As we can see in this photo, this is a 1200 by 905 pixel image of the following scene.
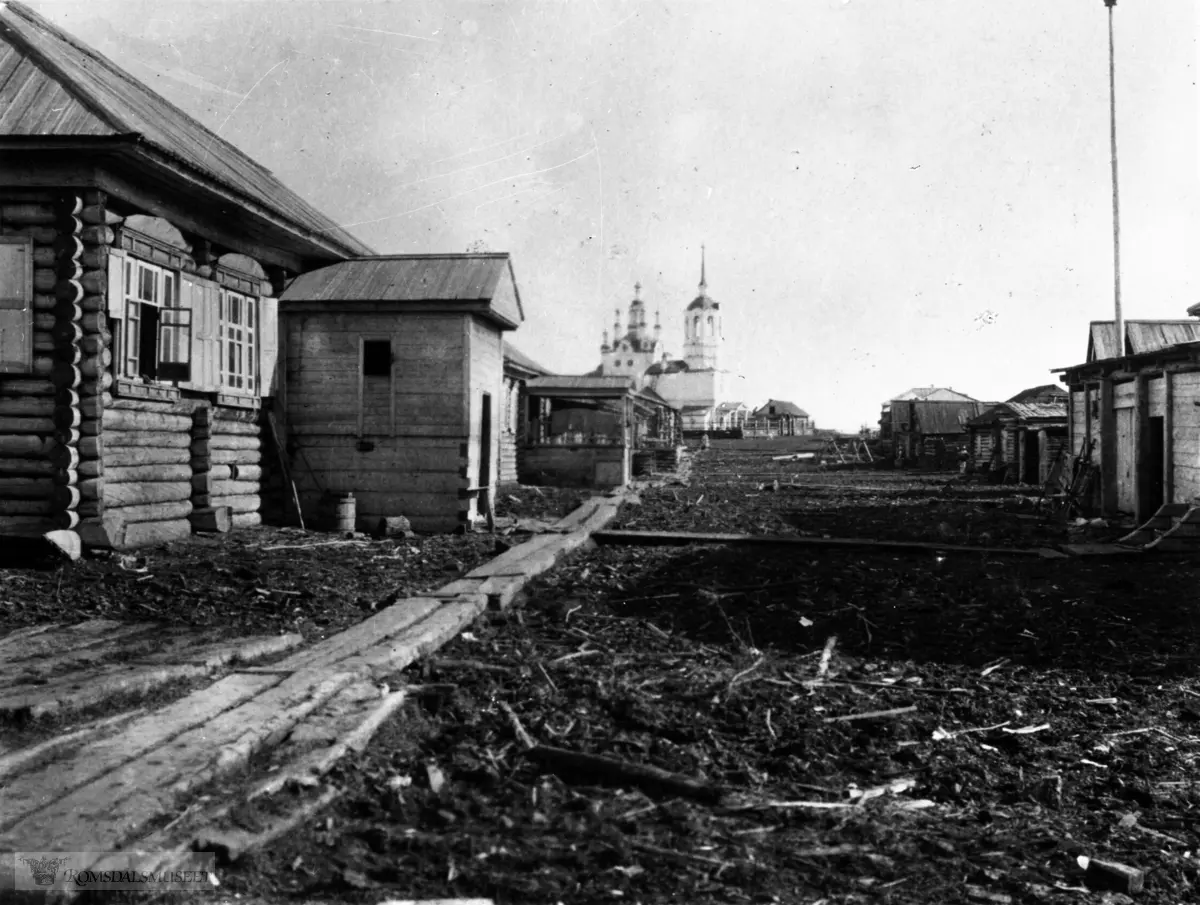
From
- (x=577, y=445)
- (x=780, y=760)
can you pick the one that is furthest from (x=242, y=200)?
(x=577, y=445)

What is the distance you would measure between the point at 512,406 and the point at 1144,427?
57.4 feet

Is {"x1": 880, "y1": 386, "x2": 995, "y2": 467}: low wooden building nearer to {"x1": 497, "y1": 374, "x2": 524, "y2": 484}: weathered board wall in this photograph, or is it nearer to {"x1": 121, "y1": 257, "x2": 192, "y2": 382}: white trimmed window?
{"x1": 497, "y1": 374, "x2": 524, "y2": 484}: weathered board wall

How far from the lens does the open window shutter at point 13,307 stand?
9758 millimetres

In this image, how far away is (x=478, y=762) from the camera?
4.22 metres

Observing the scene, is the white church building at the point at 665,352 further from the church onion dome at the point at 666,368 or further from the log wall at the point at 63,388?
the log wall at the point at 63,388

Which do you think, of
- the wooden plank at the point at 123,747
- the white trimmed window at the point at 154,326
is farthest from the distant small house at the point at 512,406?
the wooden plank at the point at 123,747

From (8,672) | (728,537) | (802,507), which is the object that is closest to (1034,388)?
(802,507)

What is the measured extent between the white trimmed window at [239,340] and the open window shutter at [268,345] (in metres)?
0.10

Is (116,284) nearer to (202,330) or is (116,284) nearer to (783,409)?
(202,330)

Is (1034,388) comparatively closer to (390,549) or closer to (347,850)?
(390,549)

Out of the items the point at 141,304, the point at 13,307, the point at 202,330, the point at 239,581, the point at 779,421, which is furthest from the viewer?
the point at 779,421

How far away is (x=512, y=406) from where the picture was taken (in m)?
29.5

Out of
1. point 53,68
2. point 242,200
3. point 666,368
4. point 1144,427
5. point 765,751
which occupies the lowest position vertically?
point 765,751

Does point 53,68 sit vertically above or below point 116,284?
above
